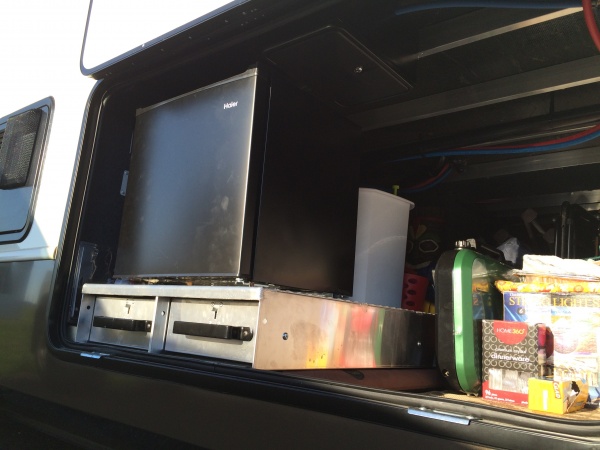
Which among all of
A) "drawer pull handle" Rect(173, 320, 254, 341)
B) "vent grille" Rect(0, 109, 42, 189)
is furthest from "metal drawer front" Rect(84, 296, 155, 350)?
"vent grille" Rect(0, 109, 42, 189)

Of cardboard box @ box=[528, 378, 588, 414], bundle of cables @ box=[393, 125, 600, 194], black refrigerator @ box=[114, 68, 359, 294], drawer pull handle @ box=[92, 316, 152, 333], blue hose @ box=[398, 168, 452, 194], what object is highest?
bundle of cables @ box=[393, 125, 600, 194]

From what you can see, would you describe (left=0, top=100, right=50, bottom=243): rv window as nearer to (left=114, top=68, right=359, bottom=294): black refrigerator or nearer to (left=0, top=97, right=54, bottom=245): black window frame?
(left=0, top=97, right=54, bottom=245): black window frame

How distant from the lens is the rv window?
166 cm

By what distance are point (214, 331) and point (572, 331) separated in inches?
29.2

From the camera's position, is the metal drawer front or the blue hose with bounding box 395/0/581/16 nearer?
the blue hose with bounding box 395/0/581/16

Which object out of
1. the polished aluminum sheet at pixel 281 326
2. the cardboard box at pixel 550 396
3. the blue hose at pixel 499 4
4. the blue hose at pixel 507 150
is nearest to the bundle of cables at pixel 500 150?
the blue hose at pixel 507 150

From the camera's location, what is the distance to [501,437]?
2.27ft

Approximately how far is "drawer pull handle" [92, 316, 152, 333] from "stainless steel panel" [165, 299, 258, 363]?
0.06 metres

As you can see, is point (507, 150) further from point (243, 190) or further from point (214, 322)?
point (214, 322)

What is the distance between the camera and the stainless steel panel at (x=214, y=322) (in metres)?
1.02

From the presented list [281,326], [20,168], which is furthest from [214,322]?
[20,168]

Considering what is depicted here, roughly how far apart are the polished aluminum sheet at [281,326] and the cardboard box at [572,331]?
328 mm

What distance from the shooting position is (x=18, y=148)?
1.79 metres

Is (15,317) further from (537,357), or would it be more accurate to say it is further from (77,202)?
(537,357)
